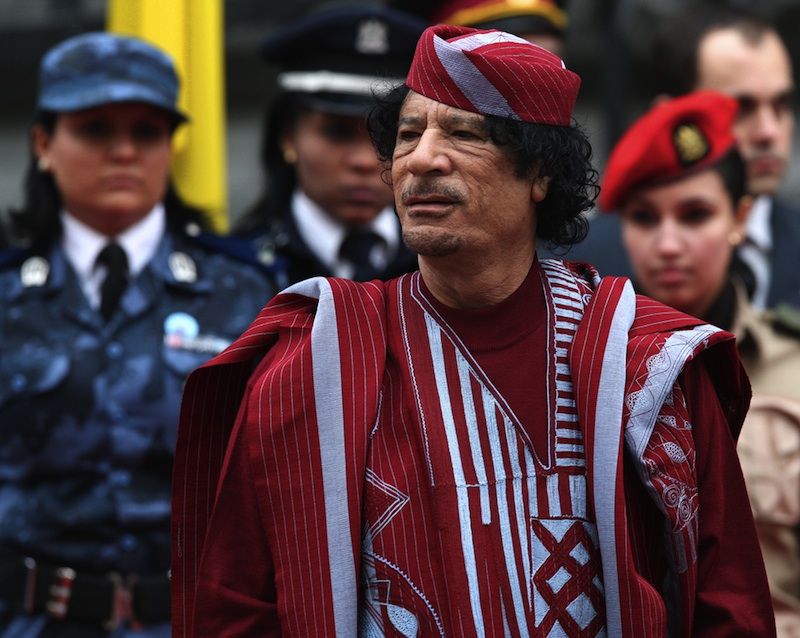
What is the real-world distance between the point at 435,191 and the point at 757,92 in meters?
3.14

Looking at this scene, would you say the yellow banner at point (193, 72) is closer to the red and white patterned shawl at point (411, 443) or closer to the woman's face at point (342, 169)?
the woman's face at point (342, 169)

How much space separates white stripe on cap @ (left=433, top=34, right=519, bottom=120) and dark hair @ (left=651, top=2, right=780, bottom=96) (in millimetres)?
3100

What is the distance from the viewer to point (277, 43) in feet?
18.4

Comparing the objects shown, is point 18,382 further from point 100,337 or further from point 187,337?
point 187,337

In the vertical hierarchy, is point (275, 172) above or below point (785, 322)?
above

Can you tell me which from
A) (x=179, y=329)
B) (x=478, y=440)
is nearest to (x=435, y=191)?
(x=478, y=440)

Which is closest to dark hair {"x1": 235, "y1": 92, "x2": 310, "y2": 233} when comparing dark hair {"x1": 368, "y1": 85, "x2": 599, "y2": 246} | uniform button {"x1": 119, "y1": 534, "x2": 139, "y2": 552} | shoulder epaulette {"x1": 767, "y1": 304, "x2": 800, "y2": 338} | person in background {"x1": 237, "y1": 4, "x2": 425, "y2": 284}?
person in background {"x1": 237, "y1": 4, "x2": 425, "y2": 284}

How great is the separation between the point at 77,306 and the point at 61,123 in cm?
58

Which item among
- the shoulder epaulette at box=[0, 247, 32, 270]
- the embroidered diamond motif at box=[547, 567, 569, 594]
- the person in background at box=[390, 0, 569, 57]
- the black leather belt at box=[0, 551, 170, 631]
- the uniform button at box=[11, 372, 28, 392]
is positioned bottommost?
the black leather belt at box=[0, 551, 170, 631]

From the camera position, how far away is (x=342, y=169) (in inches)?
209

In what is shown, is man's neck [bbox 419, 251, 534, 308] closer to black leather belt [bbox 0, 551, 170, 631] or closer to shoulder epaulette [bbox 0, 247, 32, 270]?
black leather belt [bbox 0, 551, 170, 631]

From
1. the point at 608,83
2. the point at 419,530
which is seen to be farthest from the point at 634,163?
the point at 608,83

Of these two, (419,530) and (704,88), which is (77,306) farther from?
(704,88)

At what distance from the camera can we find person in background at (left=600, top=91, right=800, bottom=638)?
425 centimetres
